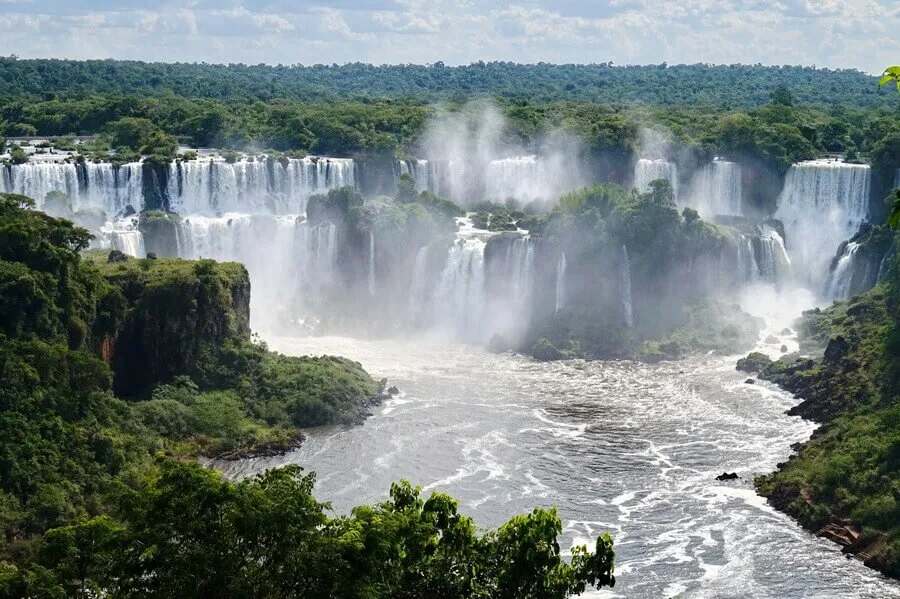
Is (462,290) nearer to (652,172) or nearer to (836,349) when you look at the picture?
(652,172)

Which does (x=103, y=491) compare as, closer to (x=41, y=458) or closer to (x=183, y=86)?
(x=41, y=458)

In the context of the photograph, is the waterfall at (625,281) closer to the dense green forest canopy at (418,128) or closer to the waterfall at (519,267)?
the waterfall at (519,267)

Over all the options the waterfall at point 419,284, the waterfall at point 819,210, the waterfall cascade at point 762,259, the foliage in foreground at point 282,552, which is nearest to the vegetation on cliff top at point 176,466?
the foliage in foreground at point 282,552

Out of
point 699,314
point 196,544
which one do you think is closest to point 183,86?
point 699,314

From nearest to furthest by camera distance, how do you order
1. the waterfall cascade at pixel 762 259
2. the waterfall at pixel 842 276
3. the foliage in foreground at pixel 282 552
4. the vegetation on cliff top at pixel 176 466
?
the foliage in foreground at pixel 282 552 < the vegetation on cliff top at pixel 176 466 < the waterfall at pixel 842 276 < the waterfall cascade at pixel 762 259

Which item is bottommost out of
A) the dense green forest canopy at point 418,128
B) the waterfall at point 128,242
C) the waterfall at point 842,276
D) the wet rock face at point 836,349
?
the wet rock face at point 836,349

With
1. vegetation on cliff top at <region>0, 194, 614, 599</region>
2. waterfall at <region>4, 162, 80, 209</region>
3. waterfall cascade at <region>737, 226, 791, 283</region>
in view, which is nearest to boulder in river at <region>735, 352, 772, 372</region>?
waterfall cascade at <region>737, 226, 791, 283</region>

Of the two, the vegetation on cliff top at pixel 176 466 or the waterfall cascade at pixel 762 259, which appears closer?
the vegetation on cliff top at pixel 176 466

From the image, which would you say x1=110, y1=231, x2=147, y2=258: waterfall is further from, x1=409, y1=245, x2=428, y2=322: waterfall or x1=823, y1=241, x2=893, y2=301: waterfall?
x1=823, y1=241, x2=893, y2=301: waterfall
